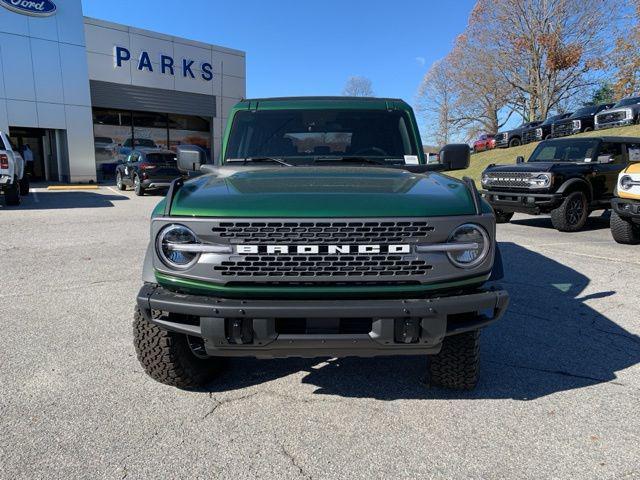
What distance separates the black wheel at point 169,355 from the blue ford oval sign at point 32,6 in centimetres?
2180

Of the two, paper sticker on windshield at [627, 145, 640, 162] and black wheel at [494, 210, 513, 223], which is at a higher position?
paper sticker on windshield at [627, 145, 640, 162]

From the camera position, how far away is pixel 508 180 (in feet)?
29.6

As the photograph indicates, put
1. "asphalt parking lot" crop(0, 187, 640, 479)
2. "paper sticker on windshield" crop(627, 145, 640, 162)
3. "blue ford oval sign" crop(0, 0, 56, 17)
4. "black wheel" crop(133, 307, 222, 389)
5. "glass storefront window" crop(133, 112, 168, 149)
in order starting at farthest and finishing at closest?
"glass storefront window" crop(133, 112, 168, 149), "blue ford oval sign" crop(0, 0, 56, 17), "paper sticker on windshield" crop(627, 145, 640, 162), "black wheel" crop(133, 307, 222, 389), "asphalt parking lot" crop(0, 187, 640, 479)

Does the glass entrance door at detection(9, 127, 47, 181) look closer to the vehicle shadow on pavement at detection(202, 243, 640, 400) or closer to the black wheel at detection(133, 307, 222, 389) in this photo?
the black wheel at detection(133, 307, 222, 389)

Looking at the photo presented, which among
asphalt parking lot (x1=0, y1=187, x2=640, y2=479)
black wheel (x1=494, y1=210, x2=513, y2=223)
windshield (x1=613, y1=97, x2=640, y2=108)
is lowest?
asphalt parking lot (x1=0, y1=187, x2=640, y2=479)

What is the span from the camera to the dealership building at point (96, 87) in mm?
19172

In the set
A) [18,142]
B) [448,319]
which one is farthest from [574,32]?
[448,319]

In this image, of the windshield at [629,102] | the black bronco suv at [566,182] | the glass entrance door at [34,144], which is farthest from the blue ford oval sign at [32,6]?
the windshield at [629,102]

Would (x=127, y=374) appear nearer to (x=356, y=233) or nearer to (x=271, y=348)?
(x=271, y=348)

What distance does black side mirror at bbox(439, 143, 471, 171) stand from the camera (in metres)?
3.58

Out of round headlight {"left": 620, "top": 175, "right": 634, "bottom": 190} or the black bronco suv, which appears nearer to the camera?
round headlight {"left": 620, "top": 175, "right": 634, "bottom": 190}

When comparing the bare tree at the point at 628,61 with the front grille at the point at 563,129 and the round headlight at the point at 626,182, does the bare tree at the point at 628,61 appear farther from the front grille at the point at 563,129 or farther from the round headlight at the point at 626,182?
the round headlight at the point at 626,182

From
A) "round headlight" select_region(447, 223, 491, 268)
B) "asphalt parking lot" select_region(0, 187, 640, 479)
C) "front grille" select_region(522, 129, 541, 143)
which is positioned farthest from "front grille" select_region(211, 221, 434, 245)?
"front grille" select_region(522, 129, 541, 143)

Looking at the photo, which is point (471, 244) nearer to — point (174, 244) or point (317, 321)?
point (317, 321)
